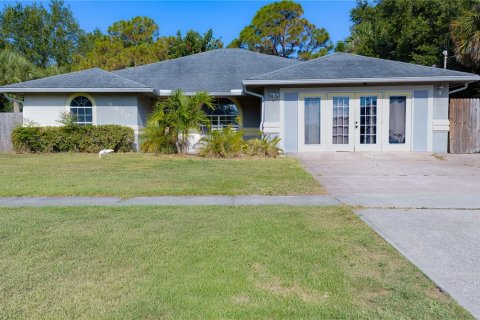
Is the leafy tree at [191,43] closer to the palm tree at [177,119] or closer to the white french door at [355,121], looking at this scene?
the palm tree at [177,119]

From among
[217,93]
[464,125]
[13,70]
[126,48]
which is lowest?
[464,125]

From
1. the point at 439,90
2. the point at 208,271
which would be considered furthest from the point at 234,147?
the point at 208,271

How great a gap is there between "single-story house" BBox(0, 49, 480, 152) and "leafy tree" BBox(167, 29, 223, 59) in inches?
632

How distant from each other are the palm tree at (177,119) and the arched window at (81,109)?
319 centimetres

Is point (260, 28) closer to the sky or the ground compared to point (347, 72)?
closer to the sky

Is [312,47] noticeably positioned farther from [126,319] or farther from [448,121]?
[126,319]

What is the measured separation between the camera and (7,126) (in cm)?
1797

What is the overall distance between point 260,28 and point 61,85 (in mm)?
28114

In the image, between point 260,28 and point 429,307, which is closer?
point 429,307

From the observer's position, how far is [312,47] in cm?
4116

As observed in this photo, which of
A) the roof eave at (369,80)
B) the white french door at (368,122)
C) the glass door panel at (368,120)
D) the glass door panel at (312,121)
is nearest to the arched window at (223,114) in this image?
the roof eave at (369,80)

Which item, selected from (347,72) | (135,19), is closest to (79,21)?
(135,19)

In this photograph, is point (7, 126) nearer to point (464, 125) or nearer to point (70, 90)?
point (70, 90)

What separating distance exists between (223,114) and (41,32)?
38599 mm
